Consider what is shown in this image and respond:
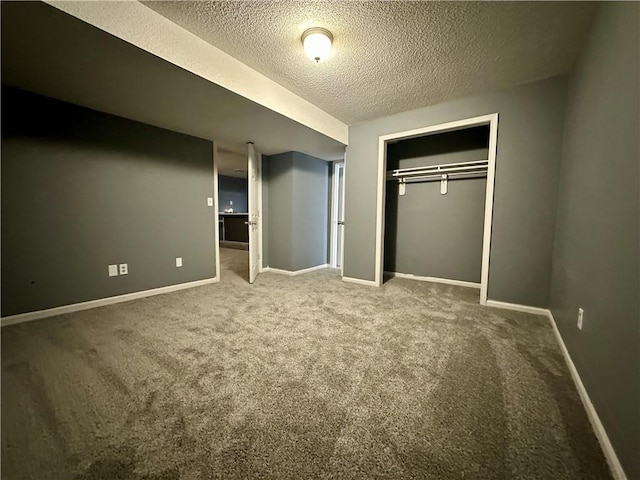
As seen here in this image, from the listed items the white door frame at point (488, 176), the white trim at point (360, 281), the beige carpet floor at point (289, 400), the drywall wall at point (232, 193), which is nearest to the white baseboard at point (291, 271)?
the white trim at point (360, 281)

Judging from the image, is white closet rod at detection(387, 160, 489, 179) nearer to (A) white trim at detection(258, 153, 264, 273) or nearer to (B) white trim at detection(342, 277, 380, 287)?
(B) white trim at detection(342, 277, 380, 287)

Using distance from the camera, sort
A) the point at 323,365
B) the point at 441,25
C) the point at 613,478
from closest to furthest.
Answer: the point at 613,478
the point at 323,365
the point at 441,25

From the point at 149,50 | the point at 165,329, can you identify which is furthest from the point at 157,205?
the point at 149,50

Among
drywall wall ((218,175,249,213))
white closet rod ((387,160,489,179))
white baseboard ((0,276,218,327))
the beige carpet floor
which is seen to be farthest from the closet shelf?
drywall wall ((218,175,249,213))

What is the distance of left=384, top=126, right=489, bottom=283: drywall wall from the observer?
3414mm

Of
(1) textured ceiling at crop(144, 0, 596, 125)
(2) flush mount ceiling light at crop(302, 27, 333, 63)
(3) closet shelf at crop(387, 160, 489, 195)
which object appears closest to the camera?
(1) textured ceiling at crop(144, 0, 596, 125)

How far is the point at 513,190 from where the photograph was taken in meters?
2.49

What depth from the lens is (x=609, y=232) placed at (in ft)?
3.78

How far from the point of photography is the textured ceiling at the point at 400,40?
5.07ft

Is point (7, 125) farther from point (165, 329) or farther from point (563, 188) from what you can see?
point (563, 188)

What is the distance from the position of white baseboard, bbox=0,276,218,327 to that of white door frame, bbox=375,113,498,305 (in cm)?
255

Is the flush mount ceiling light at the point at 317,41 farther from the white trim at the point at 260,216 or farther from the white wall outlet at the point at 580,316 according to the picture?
the white trim at the point at 260,216

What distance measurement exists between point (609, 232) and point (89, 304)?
3987 millimetres

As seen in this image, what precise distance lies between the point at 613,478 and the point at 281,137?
11.9ft
